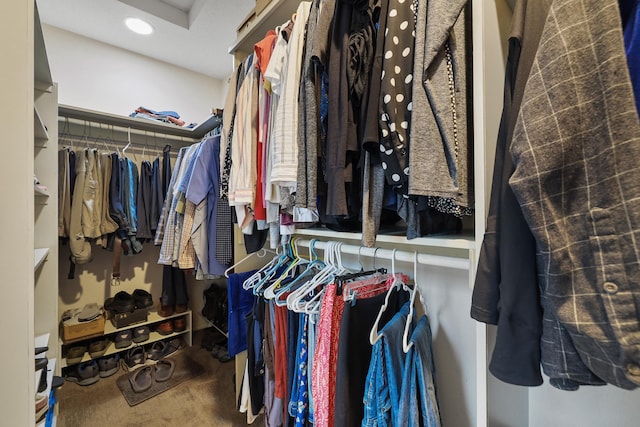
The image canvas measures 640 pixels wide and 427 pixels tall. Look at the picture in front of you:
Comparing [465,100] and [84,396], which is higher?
[465,100]

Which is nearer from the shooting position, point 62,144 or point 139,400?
point 139,400

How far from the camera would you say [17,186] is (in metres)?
0.61

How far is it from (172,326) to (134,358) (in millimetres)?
314

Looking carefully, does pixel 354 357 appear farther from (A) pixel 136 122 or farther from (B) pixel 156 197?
(A) pixel 136 122

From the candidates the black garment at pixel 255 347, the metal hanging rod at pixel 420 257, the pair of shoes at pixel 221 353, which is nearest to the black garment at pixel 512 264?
the metal hanging rod at pixel 420 257

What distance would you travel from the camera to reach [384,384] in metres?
0.63

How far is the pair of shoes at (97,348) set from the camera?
1.79 meters

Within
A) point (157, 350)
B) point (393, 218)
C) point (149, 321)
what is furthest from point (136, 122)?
point (393, 218)

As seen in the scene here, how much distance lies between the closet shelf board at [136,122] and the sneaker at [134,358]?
1.73 m

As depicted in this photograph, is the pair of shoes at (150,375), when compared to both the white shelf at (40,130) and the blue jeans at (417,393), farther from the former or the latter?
the blue jeans at (417,393)

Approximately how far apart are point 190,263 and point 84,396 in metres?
1.13

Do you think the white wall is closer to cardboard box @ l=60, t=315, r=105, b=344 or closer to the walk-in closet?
the walk-in closet

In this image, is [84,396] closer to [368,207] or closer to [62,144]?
[62,144]

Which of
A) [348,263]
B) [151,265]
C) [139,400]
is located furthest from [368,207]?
[151,265]
